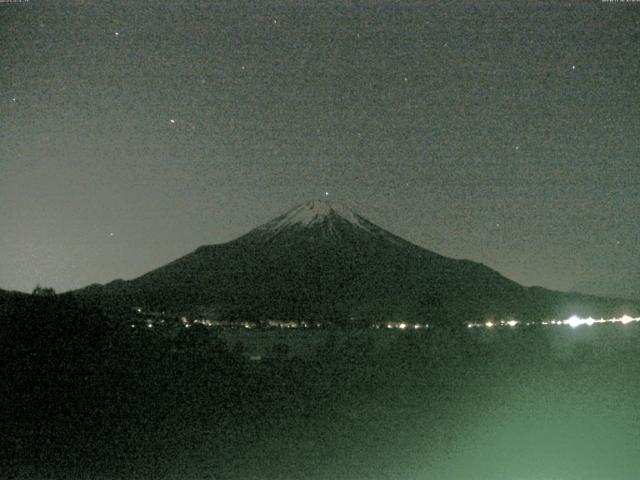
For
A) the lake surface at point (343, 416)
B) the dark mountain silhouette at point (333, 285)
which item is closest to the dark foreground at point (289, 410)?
the lake surface at point (343, 416)

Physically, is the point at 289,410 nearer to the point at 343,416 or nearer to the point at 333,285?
the point at 343,416

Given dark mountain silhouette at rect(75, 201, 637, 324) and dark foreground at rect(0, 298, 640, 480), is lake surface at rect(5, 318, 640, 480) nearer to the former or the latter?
dark foreground at rect(0, 298, 640, 480)

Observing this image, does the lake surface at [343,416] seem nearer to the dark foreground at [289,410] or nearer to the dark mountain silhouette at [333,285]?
the dark foreground at [289,410]

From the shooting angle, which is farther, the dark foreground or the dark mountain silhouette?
the dark mountain silhouette

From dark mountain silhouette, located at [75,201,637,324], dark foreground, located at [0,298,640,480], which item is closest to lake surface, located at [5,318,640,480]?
dark foreground, located at [0,298,640,480]

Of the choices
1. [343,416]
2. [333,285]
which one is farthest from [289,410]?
[333,285]
